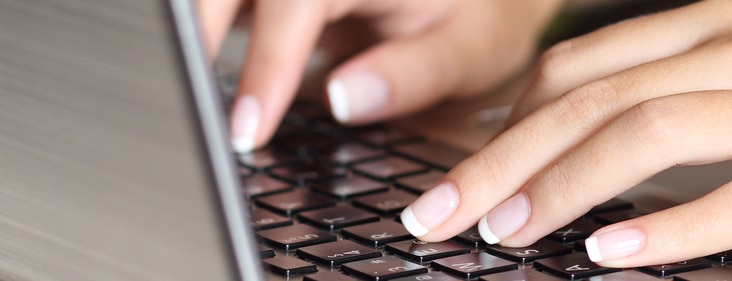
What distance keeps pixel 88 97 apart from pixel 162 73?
4 centimetres

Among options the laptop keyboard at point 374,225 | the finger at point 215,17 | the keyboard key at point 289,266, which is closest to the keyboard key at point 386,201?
the laptop keyboard at point 374,225

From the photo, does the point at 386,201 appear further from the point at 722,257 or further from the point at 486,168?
the point at 722,257

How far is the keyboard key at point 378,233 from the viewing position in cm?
50

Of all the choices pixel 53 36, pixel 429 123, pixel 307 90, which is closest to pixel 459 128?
pixel 429 123

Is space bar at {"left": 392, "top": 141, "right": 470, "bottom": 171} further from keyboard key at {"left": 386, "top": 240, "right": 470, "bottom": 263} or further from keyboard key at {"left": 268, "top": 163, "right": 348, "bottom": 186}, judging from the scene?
keyboard key at {"left": 386, "top": 240, "right": 470, "bottom": 263}

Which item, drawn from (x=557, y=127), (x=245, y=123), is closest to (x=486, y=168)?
(x=557, y=127)

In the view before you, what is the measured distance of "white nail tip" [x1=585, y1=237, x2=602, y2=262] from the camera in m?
0.45

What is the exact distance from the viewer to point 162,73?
0.92ft

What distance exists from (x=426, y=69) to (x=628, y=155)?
16.1 inches

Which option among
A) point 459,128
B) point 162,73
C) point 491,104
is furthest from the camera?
point 491,104

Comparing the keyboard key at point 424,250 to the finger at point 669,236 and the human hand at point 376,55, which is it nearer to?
the finger at point 669,236

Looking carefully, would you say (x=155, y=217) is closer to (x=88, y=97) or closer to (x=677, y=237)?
(x=88, y=97)

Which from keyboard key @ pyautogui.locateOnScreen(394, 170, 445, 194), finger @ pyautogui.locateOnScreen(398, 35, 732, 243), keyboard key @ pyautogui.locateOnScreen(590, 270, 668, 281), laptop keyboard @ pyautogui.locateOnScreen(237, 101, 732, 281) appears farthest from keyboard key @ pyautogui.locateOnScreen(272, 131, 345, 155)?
keyboard key @ pyautogui.locateOnScreen(590, 270, 668, 281)

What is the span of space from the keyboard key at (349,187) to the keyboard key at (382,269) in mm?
137
